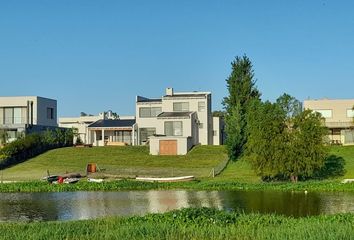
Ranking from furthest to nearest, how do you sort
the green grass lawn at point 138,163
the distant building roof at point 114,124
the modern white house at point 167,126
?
the distant building roof at point 114,124
the modern white house at point 167,126
the green grass lawn at point 138,163

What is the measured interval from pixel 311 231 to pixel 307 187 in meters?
26.8

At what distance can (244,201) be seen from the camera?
3312 cm

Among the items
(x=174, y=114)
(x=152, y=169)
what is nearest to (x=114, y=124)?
(x=174, y=114)

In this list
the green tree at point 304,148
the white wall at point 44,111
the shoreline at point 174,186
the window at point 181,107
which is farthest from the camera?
the white wall at point 44,111

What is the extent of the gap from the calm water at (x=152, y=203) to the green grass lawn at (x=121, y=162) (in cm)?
1629

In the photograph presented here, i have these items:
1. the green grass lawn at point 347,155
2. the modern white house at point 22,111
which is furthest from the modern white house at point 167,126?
the green grass lawn at point 347,155

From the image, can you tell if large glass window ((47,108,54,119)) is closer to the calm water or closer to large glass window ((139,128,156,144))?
large glass window ((139,128,156,144))

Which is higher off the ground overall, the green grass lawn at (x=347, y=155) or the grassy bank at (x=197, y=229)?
the green grass lawn at (x=347, y=155)

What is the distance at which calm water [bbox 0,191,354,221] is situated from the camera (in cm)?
2777

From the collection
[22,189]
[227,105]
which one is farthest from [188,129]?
[22,189]

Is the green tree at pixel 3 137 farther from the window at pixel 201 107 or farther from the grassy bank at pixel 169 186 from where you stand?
the grassy bank at pixel 169 186

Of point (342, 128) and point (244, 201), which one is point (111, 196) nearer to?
point (244, 201)

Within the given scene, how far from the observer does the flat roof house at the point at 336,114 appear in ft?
248

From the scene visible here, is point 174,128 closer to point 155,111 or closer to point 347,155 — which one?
point 155,111
